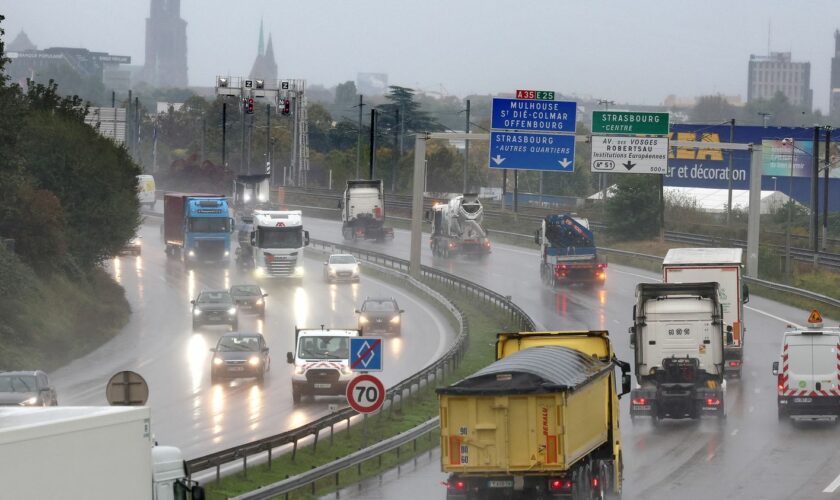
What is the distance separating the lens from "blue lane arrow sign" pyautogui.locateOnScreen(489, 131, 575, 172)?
5369 cm

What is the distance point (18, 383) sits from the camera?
107 feet

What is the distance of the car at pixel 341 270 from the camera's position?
234 feet

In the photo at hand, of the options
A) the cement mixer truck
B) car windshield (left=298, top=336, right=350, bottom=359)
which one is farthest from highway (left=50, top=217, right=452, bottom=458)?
the cement mixer truck

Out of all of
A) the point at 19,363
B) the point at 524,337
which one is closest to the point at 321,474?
the point at 524,337

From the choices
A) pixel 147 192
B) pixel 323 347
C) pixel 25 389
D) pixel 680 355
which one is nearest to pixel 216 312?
pixel 323 347

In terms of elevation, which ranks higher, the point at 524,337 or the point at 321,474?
the point at 524,337

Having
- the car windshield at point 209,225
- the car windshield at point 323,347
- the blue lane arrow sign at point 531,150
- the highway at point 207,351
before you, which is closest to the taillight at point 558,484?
the highway at point 207,351

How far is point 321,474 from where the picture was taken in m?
23.8

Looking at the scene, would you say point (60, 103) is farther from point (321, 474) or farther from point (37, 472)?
point (37, 472)

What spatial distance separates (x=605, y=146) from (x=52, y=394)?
27.6 meters

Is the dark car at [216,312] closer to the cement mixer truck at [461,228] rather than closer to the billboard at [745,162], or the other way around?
the cement mixer truck at [461,228]

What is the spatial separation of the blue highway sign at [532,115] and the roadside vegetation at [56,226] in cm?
1736

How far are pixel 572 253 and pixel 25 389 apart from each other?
1484 inches

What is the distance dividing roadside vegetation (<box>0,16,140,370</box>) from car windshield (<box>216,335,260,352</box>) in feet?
21.5
